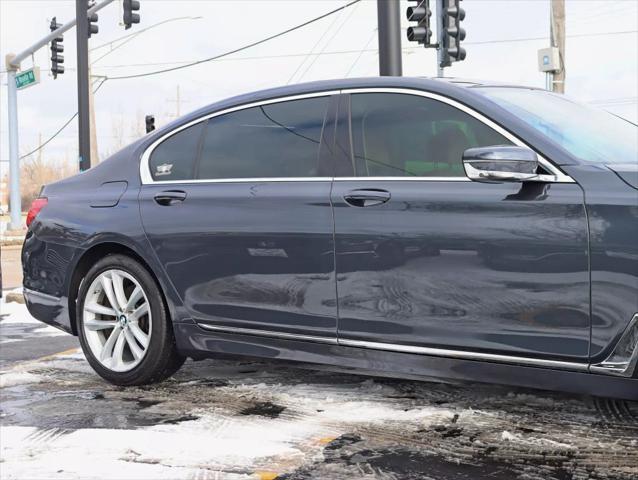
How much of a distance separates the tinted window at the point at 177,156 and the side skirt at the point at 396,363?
861mm

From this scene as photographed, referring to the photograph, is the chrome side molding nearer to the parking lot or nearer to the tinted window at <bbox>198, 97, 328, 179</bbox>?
the parking lot

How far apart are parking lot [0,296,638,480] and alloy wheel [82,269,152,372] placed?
0.68ft

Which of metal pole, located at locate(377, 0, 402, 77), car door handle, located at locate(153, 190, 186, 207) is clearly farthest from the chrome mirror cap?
metal pole, located at locate(377, 0, 402, 77)

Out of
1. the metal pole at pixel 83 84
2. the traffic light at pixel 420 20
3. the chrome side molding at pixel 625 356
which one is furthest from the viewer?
the metal pole at pixel 83 84

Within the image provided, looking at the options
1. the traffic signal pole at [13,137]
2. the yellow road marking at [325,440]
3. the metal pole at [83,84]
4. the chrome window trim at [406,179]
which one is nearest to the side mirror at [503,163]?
the chrome window trim at [406,179]

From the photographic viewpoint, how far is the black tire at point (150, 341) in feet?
14.7

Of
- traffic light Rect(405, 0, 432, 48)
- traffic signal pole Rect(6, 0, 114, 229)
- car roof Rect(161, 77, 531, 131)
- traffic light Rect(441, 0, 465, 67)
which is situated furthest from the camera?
traffic signal pole Rect(6, 0, 114, 229)

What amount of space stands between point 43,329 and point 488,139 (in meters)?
5.10

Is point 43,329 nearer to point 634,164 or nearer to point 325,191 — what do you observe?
point 325,191

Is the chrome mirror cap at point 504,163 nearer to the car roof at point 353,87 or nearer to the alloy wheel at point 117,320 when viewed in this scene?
the car roof at point 353,87

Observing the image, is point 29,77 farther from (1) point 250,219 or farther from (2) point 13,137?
(1) point 250,219

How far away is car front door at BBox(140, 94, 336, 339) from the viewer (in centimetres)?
391

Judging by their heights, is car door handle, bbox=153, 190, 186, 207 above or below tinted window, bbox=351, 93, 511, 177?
below

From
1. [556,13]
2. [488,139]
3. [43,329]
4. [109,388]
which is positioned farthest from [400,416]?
[556,13]
